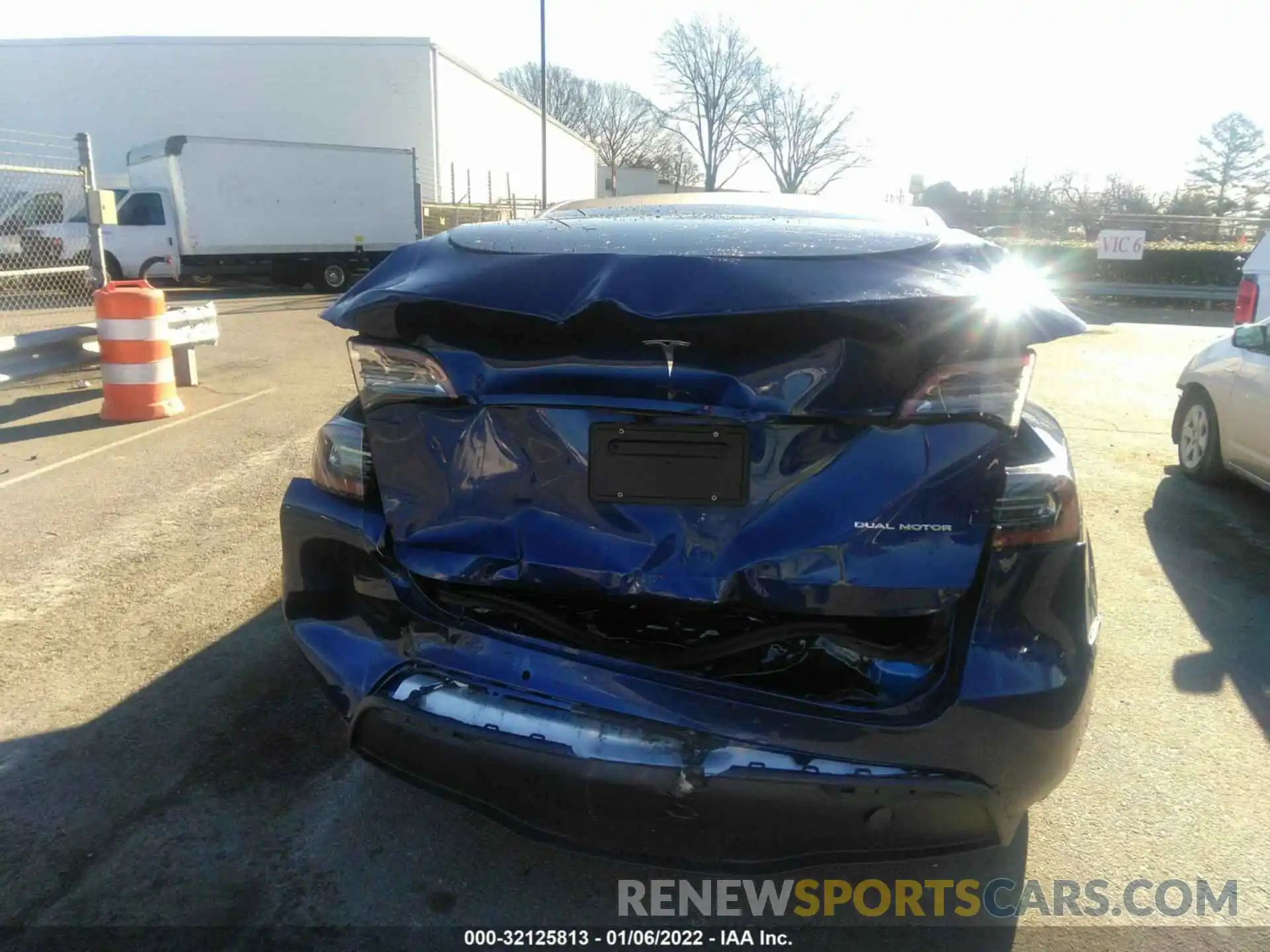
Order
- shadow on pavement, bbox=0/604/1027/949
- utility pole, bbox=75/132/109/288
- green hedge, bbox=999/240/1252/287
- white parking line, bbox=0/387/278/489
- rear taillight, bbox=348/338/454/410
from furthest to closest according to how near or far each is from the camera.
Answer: green hedge, bbox=999/240/1252/287 < utility pole, bbox=75/132/109/288 < white parking line, bbox=0/387/278/489 < shadow on pavement, bbox=0/604/1027/949 < rear taillight, bbox=348/338/454/410

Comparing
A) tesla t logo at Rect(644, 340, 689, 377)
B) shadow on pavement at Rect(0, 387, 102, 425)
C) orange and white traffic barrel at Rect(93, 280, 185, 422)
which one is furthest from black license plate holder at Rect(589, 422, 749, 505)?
shadow on pavement at Rect(0, 387, 102, 425)

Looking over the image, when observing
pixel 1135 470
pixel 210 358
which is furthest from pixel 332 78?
pixel 1135 470

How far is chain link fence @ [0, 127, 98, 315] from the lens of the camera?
28.9 feet

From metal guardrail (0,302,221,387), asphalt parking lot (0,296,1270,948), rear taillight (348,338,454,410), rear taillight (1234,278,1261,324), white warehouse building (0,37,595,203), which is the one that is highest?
white warehouse building (0,37,595,203)

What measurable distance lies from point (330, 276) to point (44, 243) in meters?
10.7

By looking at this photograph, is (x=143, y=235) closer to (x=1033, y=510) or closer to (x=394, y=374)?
(x=394, y=374)

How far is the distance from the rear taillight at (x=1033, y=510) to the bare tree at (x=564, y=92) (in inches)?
2810

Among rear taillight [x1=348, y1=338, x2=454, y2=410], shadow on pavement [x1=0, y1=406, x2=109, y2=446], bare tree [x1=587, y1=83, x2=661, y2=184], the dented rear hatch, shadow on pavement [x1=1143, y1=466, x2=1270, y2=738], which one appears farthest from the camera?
bare tree [x1=587, y1=83, x2=661, y2=184]

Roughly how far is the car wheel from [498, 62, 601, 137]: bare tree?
221ft

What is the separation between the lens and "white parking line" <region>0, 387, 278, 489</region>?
600cm

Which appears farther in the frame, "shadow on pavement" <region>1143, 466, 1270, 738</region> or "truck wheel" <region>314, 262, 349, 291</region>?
"truck wheel" <region>314, 262, 349, 291</region>

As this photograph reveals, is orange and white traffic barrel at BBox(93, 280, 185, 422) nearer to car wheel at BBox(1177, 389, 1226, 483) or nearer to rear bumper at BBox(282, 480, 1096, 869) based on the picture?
rear bumper at BBox(282, 480, 1096, 869)

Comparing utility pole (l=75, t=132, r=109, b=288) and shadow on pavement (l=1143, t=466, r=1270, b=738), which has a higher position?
utility pole (l=75, t=132, r=109, b=288)

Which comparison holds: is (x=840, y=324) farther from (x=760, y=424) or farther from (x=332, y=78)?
(x=332, y=78)
